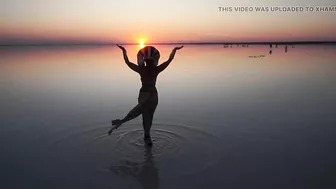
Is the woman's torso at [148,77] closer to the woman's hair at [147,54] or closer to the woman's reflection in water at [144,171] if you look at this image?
the woman's hair at [147,54]

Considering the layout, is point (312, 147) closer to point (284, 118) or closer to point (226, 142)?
point (226, 142)

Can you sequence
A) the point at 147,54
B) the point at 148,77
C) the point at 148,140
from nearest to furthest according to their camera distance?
the point at 147,54 → the point at 148,77 → the point at 148,140

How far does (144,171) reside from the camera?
6.58 m

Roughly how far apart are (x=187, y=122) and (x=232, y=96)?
5859mm

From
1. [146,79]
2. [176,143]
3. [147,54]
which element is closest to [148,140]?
[176,143]

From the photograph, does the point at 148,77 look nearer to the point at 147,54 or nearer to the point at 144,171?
the point at 147,54

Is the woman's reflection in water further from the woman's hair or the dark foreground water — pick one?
the woman's hair

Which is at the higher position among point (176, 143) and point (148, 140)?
point (148, 140)

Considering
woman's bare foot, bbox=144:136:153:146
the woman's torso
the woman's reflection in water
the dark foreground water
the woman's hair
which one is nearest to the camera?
the woman's reflection in water

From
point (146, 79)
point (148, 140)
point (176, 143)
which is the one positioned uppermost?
point (146, 79)

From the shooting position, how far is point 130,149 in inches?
311

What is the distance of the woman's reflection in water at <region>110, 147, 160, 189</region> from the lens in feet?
19.9

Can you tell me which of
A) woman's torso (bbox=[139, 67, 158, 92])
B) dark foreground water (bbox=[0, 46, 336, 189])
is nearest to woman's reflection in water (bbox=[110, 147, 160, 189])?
dark foreground water (bbox=[0, 46, 336, 189])

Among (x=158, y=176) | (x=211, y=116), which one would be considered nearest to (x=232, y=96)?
(x=211, y=116)
